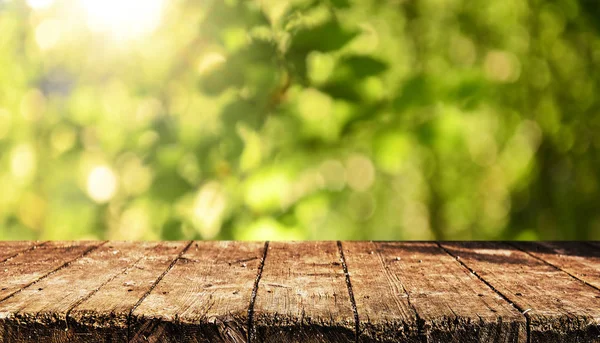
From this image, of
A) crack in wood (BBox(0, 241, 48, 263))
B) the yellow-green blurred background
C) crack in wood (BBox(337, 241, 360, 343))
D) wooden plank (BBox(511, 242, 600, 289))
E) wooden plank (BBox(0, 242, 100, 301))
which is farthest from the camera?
the yellow-green blurred background

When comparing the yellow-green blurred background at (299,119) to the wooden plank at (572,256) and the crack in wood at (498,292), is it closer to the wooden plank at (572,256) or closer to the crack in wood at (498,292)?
the wooden plank at (572,256)

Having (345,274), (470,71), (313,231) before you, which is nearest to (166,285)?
(345,274)

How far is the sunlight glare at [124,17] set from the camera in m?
2.17

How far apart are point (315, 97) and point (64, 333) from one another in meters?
1.26

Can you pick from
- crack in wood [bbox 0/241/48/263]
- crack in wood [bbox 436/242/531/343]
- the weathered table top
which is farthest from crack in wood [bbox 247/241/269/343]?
crack in wood [bbox 0/241/48/263]

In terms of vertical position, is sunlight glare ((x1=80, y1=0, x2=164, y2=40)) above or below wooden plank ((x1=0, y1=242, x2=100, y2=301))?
above

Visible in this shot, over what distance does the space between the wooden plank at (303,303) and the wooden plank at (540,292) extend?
0.30m

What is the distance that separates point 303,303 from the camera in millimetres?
1119

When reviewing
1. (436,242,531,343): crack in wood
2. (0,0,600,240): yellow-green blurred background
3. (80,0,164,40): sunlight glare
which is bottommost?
(436,242,531,343): crack in wood

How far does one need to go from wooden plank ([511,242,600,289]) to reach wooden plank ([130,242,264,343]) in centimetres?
69

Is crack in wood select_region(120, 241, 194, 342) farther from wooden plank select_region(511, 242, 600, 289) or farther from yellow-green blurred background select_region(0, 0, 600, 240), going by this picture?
wooden plank select_region(511, 242, 600, 289)

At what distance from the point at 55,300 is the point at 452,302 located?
27.0 inches

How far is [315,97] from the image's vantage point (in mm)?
2127

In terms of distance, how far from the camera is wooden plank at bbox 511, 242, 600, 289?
55.7 inches
